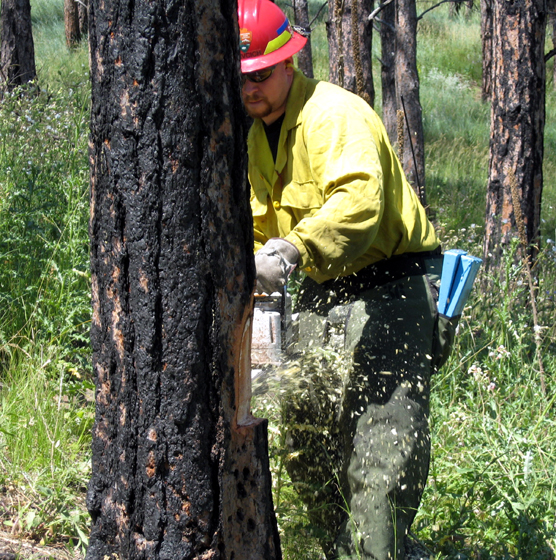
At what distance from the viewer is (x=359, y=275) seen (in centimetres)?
285

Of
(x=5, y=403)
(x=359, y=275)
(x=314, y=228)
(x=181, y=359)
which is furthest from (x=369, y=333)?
(x=5, y=403)

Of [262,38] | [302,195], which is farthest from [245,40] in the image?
[302,195]

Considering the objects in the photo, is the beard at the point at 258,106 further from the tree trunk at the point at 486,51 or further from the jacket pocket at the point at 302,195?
the tree trunk at the point at 486,51

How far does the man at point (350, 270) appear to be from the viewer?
7.67 feet

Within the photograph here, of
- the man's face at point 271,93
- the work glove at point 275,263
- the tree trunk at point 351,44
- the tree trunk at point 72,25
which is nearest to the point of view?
the work glove at point 275,263

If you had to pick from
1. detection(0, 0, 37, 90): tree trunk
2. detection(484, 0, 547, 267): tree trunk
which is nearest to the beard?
detection(484, 0, 547, 267): tree trunk

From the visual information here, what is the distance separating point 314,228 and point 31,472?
5.77 feet

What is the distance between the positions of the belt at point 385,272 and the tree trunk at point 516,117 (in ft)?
8.33

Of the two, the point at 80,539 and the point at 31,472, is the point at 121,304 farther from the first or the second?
the point at 31,472

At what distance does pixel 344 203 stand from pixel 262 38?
0.90 metres

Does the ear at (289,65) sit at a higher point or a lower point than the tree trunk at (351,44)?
lower

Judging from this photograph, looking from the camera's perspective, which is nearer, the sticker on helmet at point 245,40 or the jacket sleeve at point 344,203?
the jacket sleeve at point 344,203

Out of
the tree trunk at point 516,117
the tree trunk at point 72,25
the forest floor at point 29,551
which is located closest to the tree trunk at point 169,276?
the forest floor at point 29,551

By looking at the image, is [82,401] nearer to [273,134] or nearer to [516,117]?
[273,134]
